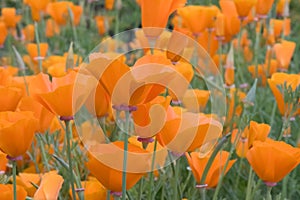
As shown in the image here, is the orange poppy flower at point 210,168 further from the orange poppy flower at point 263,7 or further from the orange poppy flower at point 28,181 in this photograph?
the orange poppy flower at point 263,7

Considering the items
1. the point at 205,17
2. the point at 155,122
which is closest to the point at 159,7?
the point at 155,122

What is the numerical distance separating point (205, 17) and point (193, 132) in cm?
83

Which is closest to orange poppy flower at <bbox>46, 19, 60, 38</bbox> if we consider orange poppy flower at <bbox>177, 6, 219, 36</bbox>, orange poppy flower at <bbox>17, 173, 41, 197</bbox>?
orange poppy flower at <bbox>177, 6, 219, 36</bbox>

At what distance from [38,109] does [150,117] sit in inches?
10.5

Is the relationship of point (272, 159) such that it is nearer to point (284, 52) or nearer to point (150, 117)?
point (150, 117)

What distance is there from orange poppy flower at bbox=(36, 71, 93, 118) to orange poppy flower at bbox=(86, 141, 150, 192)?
0.07 m

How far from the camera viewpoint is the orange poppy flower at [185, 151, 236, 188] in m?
1.05

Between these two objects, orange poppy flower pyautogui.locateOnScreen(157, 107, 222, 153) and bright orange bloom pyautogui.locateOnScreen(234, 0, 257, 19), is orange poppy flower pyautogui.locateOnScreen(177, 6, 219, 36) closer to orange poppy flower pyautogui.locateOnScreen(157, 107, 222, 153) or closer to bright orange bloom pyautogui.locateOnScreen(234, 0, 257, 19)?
bright orange bloom pyautogui.locateOnScreen(234, 0, 257, 19)

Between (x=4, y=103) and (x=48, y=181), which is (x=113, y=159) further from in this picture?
(x=4, y=103)

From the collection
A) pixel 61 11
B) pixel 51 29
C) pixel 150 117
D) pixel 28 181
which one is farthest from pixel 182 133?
pixel 51 29

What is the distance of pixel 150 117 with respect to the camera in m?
0.89

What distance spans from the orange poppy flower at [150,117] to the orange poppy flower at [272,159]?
160mm

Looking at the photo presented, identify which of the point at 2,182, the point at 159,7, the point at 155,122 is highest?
the point at 159,7

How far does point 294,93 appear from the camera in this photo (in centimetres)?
109
